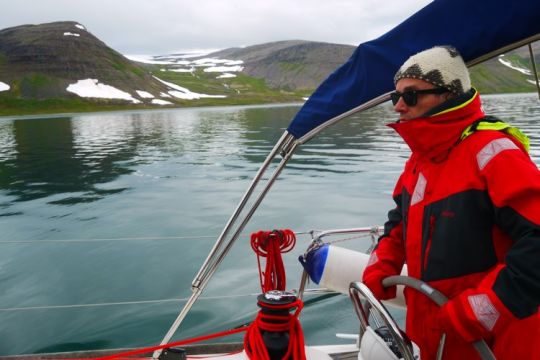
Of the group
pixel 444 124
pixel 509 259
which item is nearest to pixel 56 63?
pixel 444 124

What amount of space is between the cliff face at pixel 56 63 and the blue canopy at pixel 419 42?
10888 centimetres

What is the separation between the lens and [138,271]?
813cm

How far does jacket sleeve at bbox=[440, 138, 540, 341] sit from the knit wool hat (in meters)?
0.36

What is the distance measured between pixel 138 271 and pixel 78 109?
97354mm

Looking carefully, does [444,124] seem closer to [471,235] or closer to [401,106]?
[401,106]

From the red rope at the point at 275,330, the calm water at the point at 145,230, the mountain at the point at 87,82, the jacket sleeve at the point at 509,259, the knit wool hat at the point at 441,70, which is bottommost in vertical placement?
the calm water at the point at 145,230

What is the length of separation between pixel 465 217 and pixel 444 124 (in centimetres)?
40

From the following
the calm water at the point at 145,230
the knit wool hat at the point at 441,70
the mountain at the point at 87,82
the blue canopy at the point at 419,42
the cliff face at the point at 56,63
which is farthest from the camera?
the cliff face at the point at 56,63

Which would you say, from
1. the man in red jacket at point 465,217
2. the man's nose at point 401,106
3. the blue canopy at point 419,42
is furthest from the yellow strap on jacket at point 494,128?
the blue canopy at point 419,42

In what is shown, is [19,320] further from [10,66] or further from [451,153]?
[10,66]

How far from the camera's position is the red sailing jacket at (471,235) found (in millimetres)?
1673

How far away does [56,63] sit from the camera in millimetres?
114188

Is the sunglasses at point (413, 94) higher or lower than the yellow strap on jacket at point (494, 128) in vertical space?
higher

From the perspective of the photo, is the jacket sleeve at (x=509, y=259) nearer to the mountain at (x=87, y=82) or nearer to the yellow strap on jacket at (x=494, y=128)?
the yellow strap on jacket at (x=494, y=128)
